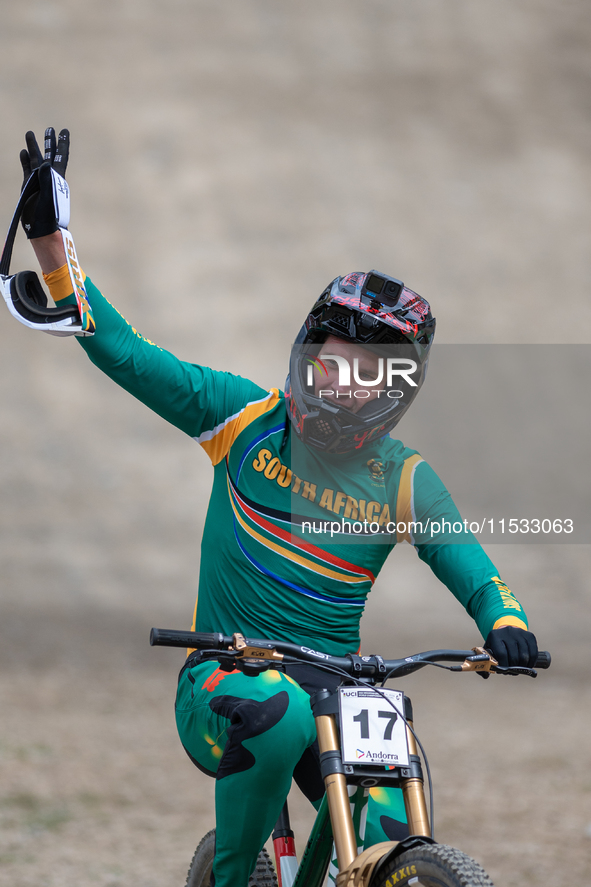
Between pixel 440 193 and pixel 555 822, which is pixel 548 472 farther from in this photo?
pixel 555 822

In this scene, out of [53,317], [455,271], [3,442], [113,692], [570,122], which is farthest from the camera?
[570,122]

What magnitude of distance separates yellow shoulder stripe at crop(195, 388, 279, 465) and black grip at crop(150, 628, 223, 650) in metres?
0.85

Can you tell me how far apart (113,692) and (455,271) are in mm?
Answer: 7045

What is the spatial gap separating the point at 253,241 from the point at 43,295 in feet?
33.6

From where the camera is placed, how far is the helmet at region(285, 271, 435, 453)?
2.69 metres

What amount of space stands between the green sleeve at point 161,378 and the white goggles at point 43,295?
54 mm

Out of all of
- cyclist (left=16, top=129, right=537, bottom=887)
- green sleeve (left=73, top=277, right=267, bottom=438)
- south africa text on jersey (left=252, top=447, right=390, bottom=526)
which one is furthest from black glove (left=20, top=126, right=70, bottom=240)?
south africa text on jersey (left=252, top=447, right=390, bottom=526)

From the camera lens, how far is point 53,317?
246cm

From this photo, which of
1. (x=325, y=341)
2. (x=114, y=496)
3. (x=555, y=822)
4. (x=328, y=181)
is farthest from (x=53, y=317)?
(x=328, y=181)

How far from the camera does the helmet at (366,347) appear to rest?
269cm

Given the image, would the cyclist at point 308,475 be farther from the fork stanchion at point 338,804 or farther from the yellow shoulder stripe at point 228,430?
the fork stanchion at point 338,804

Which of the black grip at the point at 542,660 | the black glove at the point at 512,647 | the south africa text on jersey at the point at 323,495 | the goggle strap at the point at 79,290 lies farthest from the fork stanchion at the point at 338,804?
the goggle strap at the point at 79,290

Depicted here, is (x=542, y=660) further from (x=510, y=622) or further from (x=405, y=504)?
(x=405, y=504)

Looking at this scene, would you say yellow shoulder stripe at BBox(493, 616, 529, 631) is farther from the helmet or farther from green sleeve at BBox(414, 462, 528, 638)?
the helmet
